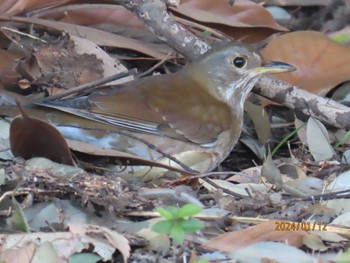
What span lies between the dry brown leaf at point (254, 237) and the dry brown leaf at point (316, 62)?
7.53 ft

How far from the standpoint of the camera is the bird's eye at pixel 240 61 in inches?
232

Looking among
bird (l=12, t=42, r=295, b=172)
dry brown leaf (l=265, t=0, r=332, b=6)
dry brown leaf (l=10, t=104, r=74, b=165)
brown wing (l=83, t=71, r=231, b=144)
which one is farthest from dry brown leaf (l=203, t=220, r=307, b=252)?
dry brown leaf (l=265, t=0, r=332, b=6)

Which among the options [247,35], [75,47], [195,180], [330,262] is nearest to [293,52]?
[247,35]

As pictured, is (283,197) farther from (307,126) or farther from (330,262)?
(307,126)

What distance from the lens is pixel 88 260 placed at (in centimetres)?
386

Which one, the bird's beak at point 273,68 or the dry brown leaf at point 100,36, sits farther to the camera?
the dry brown leaf at point 100,36

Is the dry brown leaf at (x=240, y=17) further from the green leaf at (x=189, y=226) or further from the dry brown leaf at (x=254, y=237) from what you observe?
the green leaf at (x=189, y=226)

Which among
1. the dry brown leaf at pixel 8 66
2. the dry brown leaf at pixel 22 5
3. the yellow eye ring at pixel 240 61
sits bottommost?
the dry brown leaf at pixel 8 66

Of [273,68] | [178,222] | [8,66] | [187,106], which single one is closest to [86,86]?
[187,106]

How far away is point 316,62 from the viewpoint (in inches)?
246

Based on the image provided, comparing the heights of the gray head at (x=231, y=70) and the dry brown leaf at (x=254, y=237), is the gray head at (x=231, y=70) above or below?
above
